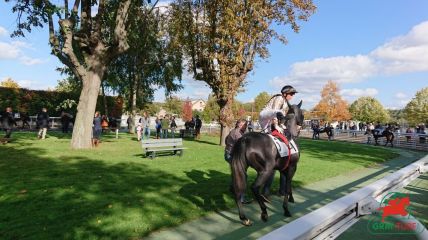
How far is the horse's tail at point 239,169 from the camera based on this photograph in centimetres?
626

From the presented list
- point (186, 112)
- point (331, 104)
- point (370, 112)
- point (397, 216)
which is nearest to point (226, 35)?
point (397, 216)

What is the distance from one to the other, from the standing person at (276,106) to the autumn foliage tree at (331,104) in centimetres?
7358

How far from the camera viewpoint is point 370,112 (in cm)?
11425

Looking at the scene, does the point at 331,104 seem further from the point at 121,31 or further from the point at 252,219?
the point at 252,219

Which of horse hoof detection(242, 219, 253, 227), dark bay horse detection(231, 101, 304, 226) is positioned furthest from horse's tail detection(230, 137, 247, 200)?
horse hoof detection(242, 219, 253, 227)

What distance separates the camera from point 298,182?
1069cm

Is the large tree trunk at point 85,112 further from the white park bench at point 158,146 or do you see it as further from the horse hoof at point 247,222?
the horse hoof at point 247,222

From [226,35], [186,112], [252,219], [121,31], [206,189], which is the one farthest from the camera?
→ [186,112]

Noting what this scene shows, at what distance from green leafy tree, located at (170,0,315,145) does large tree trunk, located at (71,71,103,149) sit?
7.28 metres

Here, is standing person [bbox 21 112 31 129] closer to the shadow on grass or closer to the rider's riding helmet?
the shadow on grass

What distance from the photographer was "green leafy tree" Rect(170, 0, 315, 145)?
20.7 m

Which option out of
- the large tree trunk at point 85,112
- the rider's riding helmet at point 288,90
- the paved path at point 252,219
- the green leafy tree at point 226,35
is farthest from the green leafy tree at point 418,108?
the rider's riding helmet at point 288,90

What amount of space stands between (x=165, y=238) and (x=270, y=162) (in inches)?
90.5

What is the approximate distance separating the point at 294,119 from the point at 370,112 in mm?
117341
